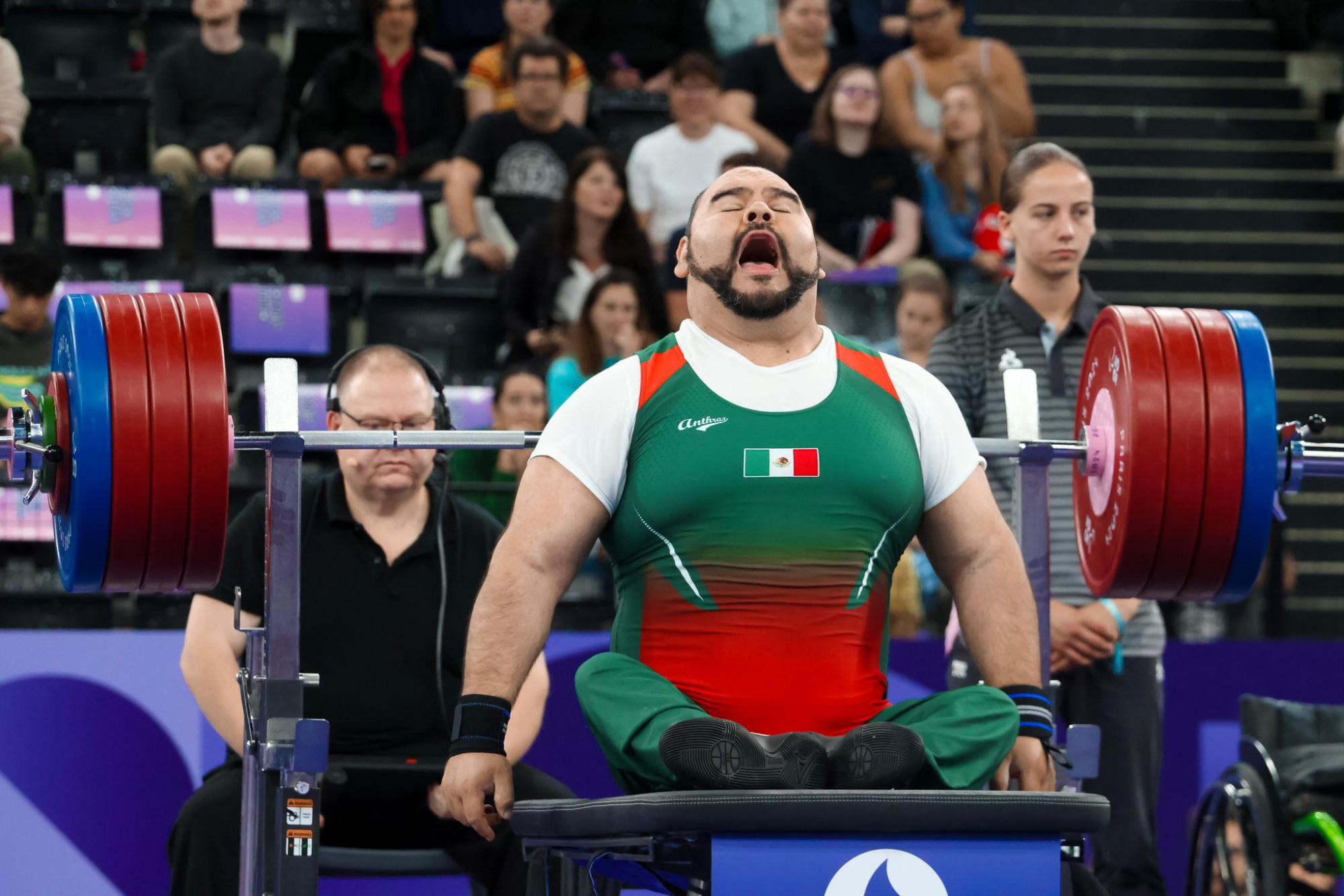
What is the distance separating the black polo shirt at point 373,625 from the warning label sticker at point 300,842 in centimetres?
74

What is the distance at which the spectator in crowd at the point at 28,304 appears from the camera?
648 cm

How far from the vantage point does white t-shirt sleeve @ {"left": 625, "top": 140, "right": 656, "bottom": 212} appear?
774 cm

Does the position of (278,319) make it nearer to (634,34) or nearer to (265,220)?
(265,220)

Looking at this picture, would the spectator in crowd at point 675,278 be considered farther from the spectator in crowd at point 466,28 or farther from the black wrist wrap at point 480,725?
the black wrist wrap at point 480,725

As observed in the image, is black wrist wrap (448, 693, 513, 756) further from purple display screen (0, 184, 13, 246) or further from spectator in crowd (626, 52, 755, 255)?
purple display screen (0, 184, 13, 246)

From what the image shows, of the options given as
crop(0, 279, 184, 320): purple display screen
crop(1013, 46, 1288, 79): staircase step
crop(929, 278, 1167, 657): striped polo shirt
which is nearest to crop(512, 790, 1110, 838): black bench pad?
crop(929, 278, 1167, 657): striped polo shirt

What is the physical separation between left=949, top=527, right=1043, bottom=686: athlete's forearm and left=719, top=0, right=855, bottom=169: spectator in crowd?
5.18 metres

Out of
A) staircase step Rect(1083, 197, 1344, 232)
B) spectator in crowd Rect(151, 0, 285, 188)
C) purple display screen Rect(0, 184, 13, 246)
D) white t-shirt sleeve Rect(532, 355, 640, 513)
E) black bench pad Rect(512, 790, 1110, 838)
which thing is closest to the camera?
black bench pad Rect(512, 790, 1110, 838)

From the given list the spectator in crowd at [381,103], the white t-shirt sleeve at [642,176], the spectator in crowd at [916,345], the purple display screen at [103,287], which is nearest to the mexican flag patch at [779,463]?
the spectator in crowd at [916,345]

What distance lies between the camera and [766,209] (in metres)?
3.26

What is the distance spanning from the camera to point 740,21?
29.3 ft

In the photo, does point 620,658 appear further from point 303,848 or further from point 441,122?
point 441,122

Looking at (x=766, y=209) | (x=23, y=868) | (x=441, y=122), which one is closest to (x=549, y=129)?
(x=441, y=122)

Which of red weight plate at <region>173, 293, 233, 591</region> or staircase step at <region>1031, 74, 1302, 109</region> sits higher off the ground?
staircase step at <region>1031, 74, 1302, 109</region>
